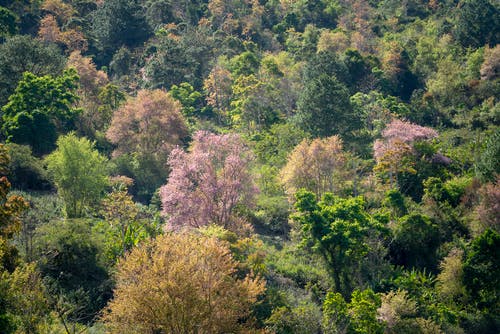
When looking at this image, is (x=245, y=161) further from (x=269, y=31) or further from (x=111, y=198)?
(x=269, y=31)

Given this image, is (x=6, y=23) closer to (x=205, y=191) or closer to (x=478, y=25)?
(x=205, y=191)

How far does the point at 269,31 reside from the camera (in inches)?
3221

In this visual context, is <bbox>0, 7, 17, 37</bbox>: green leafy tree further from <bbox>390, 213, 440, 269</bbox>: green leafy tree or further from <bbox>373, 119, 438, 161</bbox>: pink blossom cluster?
<bbox>390, 213, 440, 269</bbox>: green leafy tree

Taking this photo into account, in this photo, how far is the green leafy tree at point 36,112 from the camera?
41.8 meters

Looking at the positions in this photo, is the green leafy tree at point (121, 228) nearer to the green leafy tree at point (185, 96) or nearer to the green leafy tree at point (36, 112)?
the green leafy tree at point (36, 112)

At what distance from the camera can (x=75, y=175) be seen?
34781 mm

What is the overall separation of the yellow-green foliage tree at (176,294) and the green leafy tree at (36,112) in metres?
26.3

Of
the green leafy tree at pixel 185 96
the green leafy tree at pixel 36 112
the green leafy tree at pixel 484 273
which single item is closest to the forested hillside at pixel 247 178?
the green leafy tree at pixel 484 273

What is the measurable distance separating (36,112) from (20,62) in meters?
8.52

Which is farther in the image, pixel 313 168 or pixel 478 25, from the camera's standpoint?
pixel 478 25

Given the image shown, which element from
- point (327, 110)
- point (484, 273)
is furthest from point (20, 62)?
point (484, 273)

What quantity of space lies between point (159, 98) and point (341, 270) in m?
24.7

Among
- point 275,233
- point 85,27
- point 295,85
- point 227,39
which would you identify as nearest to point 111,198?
point 275,233

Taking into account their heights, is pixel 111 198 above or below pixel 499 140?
below
